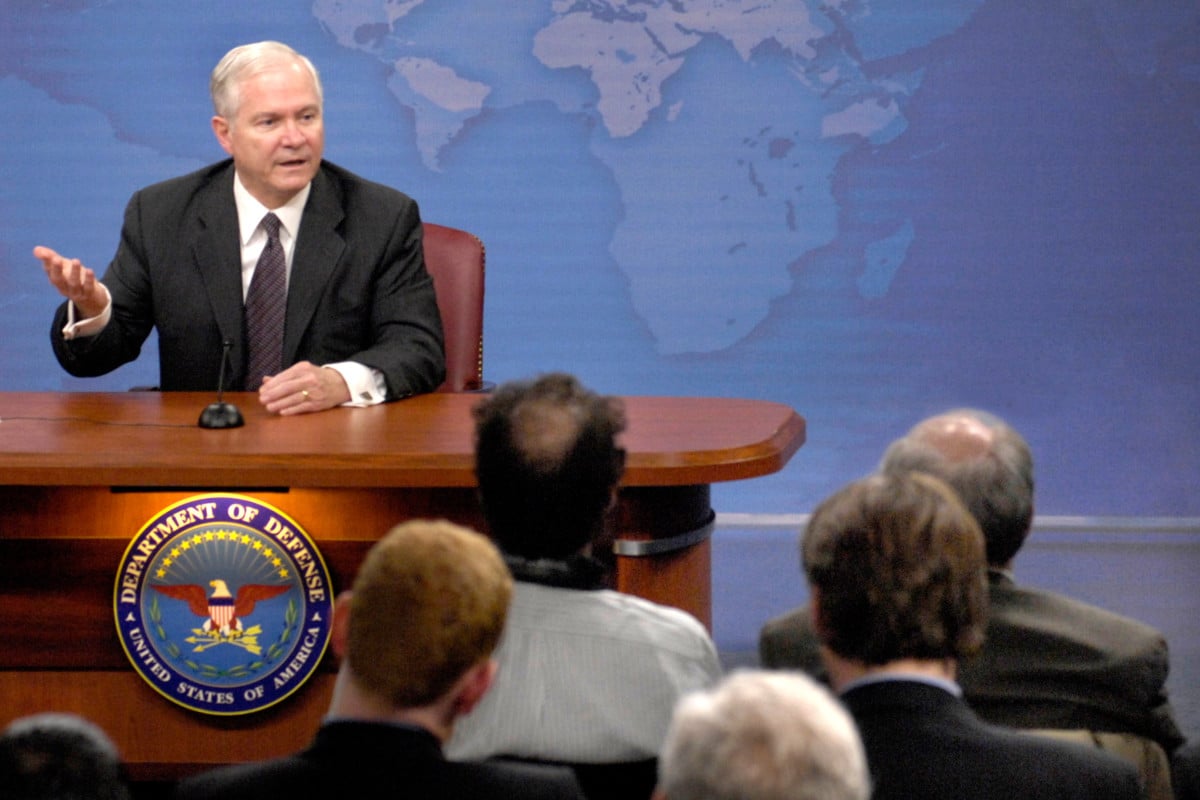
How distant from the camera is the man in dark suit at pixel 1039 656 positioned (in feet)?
6.08

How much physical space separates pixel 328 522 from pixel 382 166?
2897 millimetres

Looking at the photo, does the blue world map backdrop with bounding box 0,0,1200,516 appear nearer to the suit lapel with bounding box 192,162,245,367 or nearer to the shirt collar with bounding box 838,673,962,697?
the suit lapel with bounding box 192,162,245,367

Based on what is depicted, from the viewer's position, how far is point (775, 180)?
203 inches

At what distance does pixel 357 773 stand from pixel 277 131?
2227mm

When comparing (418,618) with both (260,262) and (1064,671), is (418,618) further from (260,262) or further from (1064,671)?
(260,262)

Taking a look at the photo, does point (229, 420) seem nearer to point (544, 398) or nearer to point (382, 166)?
point (544, 398)

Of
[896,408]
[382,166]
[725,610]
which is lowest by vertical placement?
[725,610]

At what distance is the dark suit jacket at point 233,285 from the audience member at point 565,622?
1.46 meters

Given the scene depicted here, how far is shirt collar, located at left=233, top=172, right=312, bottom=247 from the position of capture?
345 cm

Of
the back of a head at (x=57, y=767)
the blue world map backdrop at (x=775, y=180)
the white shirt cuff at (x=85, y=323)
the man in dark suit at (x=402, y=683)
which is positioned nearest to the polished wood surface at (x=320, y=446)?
the white shirt cuff at (x=85, y=323)

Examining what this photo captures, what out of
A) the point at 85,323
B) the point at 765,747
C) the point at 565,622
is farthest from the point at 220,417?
the point at 765,747

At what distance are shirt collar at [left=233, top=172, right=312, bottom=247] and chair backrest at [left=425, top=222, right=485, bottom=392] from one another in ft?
1.08

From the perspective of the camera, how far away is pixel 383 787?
139 cm

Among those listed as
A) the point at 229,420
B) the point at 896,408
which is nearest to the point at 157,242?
the point at 229,420
